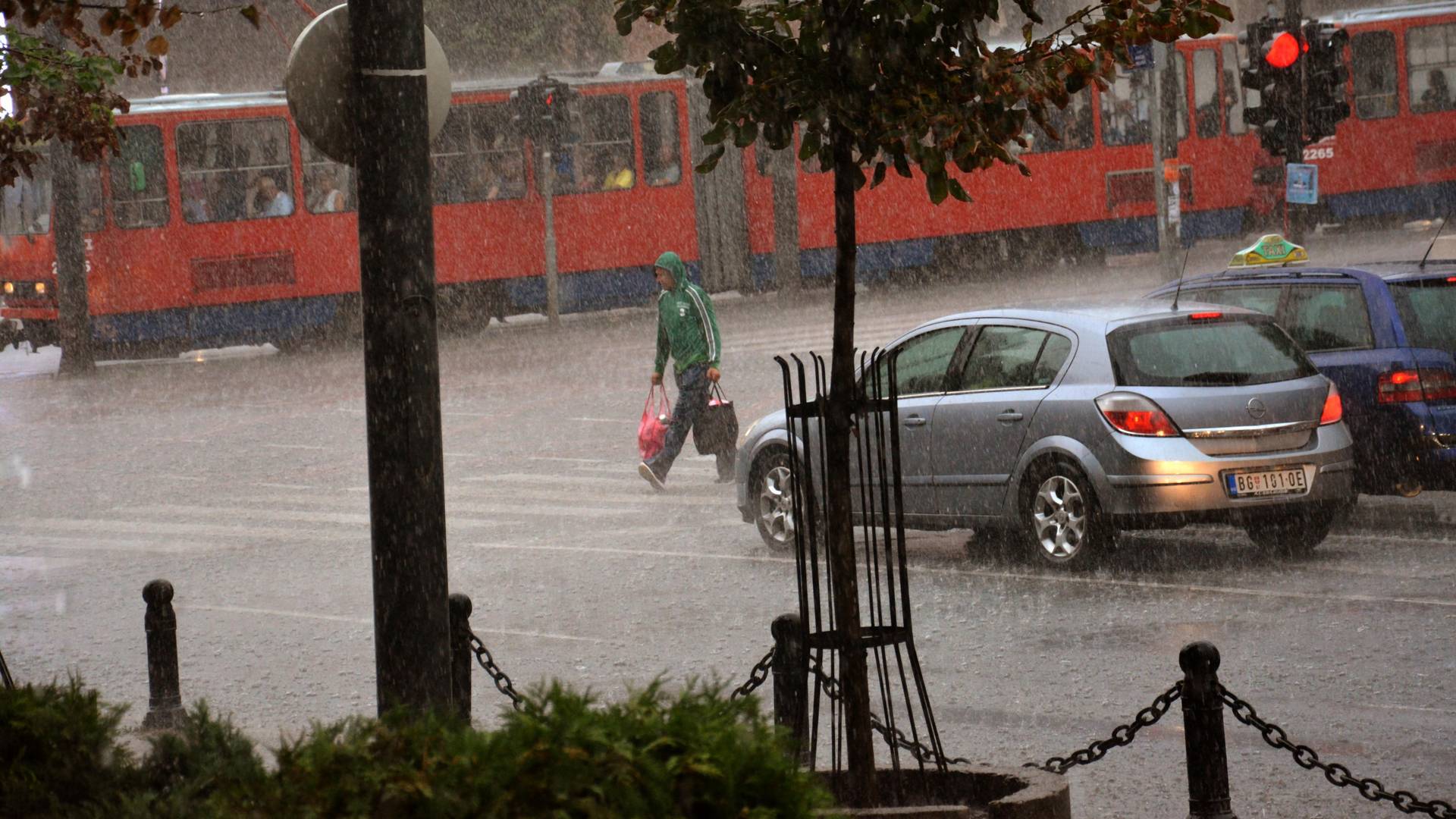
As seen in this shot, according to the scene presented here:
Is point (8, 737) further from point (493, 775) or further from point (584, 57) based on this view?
point (584, 57)

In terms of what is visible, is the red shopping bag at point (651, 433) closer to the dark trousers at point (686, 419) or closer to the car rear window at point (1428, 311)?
the dark trousers at point (686, 419)

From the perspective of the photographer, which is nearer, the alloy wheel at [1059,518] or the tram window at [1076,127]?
the alloy wheel at [1059,518]

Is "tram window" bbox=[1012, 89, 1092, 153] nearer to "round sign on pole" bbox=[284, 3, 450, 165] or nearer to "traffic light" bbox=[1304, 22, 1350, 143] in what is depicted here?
"traffic light" bbox=[1304, 22, 1350, 143]

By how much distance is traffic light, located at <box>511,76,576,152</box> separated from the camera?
28922mm

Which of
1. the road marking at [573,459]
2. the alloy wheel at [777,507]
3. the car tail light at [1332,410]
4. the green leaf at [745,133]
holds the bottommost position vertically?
the road marking at [573,459]

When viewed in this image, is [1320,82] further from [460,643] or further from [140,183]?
[140,183]

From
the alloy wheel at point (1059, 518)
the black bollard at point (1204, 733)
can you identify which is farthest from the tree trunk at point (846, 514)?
the alloy wheel at point (1059, 518)

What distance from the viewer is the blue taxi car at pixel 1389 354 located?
11.8 meters

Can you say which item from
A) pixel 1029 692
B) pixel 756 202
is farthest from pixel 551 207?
pixel 1029 692

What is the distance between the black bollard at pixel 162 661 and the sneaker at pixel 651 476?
7.36 metres

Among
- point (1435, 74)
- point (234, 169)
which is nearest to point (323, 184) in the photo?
point (234, 169)

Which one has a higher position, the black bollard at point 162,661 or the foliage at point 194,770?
the foliage at point 194,770

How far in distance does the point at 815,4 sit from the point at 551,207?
24.2 meters

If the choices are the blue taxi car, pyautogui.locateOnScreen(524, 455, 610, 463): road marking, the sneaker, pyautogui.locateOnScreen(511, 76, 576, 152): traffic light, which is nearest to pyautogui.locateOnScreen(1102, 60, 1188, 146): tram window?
pyautogui.locateOnScreen(511, 76, 576, 152): traffic light
